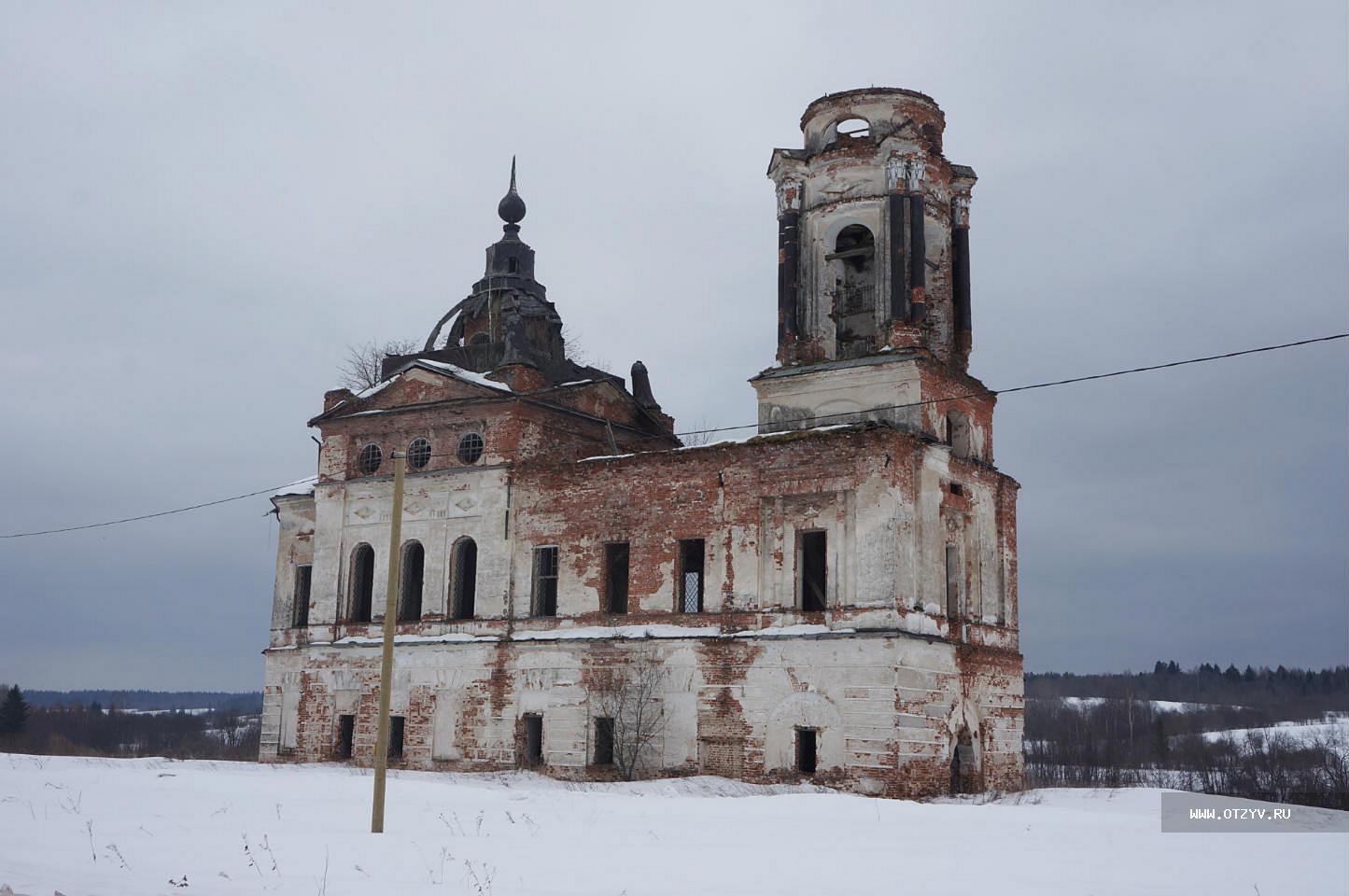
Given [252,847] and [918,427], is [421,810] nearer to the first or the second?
[252,847]

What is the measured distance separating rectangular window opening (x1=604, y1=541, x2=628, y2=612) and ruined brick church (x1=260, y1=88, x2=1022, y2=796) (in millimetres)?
59

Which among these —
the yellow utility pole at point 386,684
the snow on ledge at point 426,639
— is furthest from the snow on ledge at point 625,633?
the yellow utility pole at point 386,684

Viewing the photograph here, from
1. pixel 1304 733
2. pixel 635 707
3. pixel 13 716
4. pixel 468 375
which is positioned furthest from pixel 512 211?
pixel 1304 733

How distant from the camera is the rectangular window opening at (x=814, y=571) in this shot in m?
23.2

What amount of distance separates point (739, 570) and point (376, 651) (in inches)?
343

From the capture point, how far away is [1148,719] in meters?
90.8

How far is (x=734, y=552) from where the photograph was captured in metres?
22.9

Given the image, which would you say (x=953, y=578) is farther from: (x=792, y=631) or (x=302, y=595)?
(x=302, y=595)

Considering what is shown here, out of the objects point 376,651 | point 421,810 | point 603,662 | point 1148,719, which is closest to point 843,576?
point 603,662

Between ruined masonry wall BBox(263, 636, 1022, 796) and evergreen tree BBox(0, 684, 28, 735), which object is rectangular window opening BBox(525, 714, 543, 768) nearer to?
ruined masonry wall BBox(263, 636, 1022, 796)

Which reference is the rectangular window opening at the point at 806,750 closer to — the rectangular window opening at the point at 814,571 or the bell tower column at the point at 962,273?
the rectangular window opening at the point at 814,571

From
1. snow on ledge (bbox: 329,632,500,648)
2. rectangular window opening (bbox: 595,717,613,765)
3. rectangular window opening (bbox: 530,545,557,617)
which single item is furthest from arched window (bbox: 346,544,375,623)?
rectangular window opening (bbox: 595,717,613,765)

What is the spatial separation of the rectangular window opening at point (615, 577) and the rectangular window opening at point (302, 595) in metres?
8.36

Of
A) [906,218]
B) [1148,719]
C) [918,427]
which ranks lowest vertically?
[1148,719]
